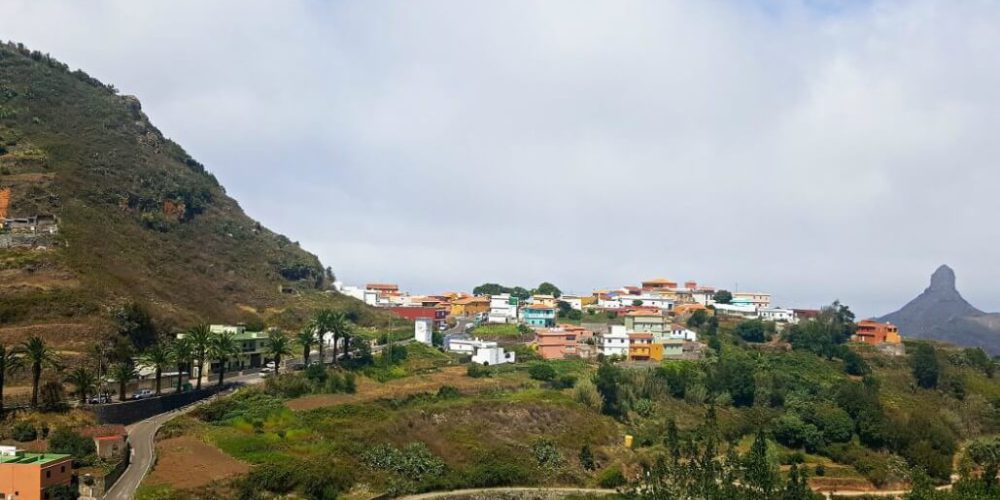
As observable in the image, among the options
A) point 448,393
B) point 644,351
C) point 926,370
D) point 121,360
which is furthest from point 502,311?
point 121,360

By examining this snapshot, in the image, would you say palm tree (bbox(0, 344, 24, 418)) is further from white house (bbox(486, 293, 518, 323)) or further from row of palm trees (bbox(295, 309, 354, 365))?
white house (bbox(486, 293, 518, 323))

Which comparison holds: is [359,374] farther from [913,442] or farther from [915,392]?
[915,392]

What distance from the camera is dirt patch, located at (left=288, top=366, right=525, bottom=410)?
54406mm

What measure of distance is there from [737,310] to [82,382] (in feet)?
308

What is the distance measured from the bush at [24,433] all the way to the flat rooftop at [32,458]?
13.6ft

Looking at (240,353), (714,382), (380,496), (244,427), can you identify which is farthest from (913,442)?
(240,353)

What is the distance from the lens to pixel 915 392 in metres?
79.6

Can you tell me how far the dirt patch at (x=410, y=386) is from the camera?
54.4m

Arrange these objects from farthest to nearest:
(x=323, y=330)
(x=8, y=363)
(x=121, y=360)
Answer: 1. (x=323, y=330)
2. (x=121, y=360)
3. (x=8, y=363)

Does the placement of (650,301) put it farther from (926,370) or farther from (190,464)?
(190,464)

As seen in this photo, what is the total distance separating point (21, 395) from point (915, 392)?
273 feet

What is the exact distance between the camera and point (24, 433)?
128 feet

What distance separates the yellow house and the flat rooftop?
77.7 meters

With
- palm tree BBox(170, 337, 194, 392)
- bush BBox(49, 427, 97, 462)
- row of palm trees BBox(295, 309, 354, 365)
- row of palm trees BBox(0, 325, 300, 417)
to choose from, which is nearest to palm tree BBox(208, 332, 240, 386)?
row of palm trees BBox(0, 325, 300, 417)
